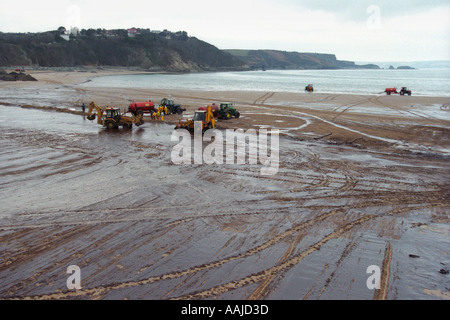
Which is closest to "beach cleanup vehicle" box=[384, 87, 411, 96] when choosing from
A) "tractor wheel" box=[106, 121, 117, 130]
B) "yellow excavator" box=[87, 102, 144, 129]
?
"yellow excavator" box=[87, 102, 144, 129]

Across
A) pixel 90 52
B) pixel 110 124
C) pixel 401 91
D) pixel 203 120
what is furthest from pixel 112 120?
pixel 90 52

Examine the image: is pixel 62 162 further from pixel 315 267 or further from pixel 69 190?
pixel 315 267

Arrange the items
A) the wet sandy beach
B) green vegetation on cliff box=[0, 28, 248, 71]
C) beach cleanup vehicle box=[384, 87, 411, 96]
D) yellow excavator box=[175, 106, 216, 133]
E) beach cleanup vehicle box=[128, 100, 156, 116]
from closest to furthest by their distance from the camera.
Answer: the wet sandy beach
yellow excavator box=[175, 106, 216, 133]
beach cleanup vehicle box=[128, 100, 156, 116]
beach cleanup vehicle box=[384, 87, 411, 96]
green vegetation on cliff box=[0, 28, 248, 71]

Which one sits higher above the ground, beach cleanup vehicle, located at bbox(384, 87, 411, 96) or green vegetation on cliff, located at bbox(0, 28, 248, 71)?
green vegetation on cliff, located at bbox(0, 28, 248, 71)

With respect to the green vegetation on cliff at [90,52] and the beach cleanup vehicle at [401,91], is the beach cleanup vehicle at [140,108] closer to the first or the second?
the beach cleanup vehicle at [401,91]

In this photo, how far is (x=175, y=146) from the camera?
70.1 feet

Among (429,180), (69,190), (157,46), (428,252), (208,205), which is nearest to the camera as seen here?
(428,252)

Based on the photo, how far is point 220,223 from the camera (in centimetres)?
1088

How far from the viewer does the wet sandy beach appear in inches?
304

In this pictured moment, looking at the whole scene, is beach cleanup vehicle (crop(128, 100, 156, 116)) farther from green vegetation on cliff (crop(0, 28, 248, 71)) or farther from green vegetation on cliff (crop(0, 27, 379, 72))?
green vegetation on cliff (crop(0, 28, 248, 71))

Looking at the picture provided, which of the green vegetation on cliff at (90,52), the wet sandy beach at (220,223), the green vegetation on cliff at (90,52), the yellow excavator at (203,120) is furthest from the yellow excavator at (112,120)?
the green vegetation on cliff at (90,52)

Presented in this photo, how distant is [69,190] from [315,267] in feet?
31.2

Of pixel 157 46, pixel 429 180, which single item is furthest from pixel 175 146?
pixel 157 46

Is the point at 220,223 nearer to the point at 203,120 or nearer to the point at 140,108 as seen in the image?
the point at 203,120
